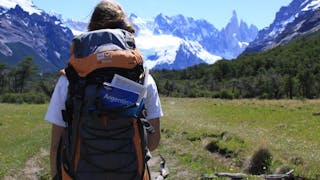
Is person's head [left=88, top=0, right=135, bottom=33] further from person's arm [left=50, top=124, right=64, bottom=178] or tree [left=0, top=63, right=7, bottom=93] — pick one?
tree [left=0, top=63, right=7, bottom=93]

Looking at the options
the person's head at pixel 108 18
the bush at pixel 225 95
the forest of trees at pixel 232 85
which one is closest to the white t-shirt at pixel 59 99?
the person's head at pixel 108 18

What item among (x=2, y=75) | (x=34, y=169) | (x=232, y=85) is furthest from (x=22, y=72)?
(x=34, y=169)

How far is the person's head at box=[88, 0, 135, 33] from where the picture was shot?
16.6 ft

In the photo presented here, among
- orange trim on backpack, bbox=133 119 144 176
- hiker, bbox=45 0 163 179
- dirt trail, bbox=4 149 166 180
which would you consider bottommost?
dirt trail, bbox=4 149 166 180

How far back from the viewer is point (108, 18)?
5055 millimetres

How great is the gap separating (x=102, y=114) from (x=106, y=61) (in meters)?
0.48

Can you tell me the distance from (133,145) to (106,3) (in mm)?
1555

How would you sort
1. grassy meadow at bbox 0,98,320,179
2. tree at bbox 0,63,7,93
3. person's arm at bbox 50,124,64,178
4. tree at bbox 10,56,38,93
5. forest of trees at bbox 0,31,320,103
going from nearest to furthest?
person's arm at bbox 50,124,64,178
grassy meadow at bbox 0,98,320,179
forest of trees at bbox 0,31,320,103
tree at bbox 10,56,38,93
tree at bbox 0,63,7,93

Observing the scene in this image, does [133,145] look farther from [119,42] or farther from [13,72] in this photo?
[13,72]

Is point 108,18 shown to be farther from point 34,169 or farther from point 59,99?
point 34,169

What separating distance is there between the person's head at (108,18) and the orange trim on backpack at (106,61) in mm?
600

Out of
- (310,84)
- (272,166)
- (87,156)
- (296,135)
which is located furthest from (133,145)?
(310,84)

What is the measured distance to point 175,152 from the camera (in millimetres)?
20734

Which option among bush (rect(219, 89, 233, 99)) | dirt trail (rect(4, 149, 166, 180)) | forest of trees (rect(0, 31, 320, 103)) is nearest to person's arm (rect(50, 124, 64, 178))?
dirt trail (rect(4, 149, 166, 180))
